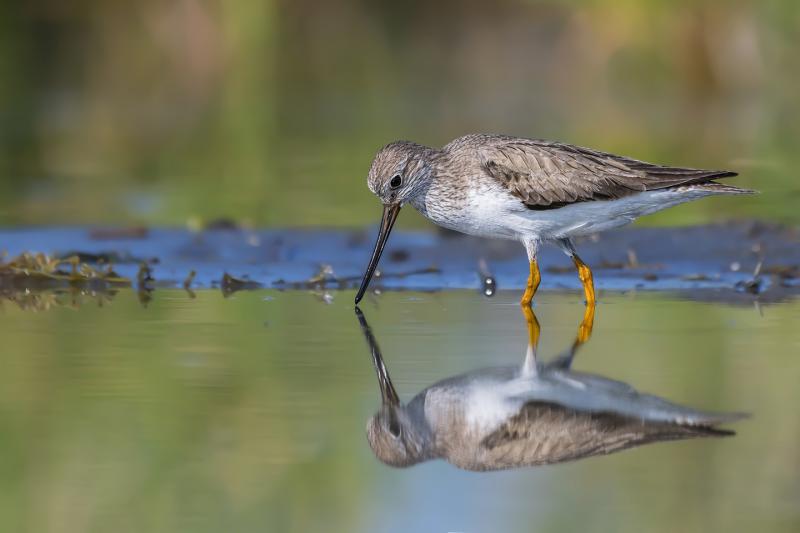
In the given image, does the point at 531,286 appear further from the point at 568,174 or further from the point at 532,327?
the point at 532,327

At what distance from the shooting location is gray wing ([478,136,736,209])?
9.41 m

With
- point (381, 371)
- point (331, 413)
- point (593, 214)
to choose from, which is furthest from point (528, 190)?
point (331, 413)

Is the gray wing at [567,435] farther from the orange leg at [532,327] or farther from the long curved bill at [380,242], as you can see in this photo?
the long curved bill at [380,242]

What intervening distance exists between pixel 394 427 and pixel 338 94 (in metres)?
19.7

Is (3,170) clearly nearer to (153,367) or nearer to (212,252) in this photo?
(212,252)

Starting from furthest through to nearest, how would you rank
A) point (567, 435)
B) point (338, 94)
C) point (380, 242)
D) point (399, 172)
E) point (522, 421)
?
point (338, 94)
point (380, 242)
point (399, 172)
point (522, 421)
point (567, 435)

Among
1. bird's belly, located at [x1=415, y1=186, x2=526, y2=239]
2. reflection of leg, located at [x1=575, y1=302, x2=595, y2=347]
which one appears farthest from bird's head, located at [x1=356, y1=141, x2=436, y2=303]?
reflection of leg, located at [x1=575, y1=302, x2=595, y2=347]

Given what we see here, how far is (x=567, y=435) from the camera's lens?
6.09 metres

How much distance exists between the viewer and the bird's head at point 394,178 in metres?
9.43

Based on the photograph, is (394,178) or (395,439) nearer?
(395,439)

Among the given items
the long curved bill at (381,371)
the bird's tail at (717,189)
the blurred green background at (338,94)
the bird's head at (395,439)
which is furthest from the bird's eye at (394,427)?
the blurred green background at (338,94)

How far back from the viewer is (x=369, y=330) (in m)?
8.62

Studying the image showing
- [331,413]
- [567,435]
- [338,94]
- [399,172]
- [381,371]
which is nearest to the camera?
[567,435]

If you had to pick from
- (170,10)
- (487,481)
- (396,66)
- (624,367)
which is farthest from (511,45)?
(487,481)
